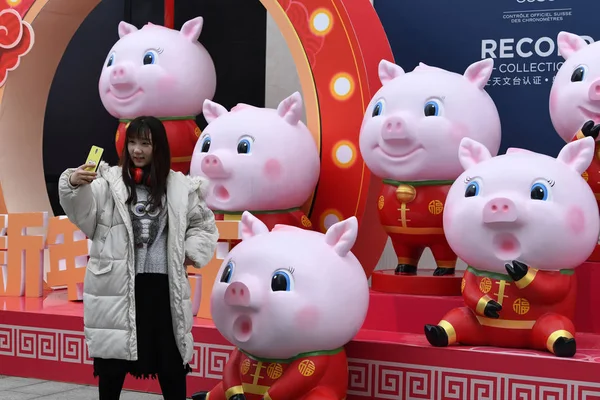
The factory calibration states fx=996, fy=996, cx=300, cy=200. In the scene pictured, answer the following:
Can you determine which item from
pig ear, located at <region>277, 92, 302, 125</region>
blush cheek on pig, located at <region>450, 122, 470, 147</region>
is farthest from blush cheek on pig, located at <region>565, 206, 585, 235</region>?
pig ear, located at <region>277, 92, 302, 125</region>

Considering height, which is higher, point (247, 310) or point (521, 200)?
point (521, 200)

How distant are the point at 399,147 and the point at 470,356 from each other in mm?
1125

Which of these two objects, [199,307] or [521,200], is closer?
[521,200]

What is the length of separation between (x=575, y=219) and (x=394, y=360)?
3.29 feet

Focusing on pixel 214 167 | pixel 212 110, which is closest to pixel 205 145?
pixel 214 167

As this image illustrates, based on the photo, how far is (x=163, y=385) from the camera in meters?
3.85

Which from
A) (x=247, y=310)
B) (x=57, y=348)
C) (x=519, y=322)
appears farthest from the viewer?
(x=57, y=348)

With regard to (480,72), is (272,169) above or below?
below

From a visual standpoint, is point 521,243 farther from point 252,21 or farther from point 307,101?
point 252,21

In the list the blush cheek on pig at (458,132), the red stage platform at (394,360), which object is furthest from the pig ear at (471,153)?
the red stage platform at (394,360)

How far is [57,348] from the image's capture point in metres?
5.27

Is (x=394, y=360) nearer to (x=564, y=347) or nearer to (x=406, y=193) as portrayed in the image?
(x=564, y=347)

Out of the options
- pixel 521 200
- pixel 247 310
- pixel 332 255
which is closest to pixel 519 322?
pixel 521 200

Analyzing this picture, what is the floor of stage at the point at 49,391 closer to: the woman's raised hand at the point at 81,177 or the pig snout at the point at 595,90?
the woman's raised hand at the point at 81,177
